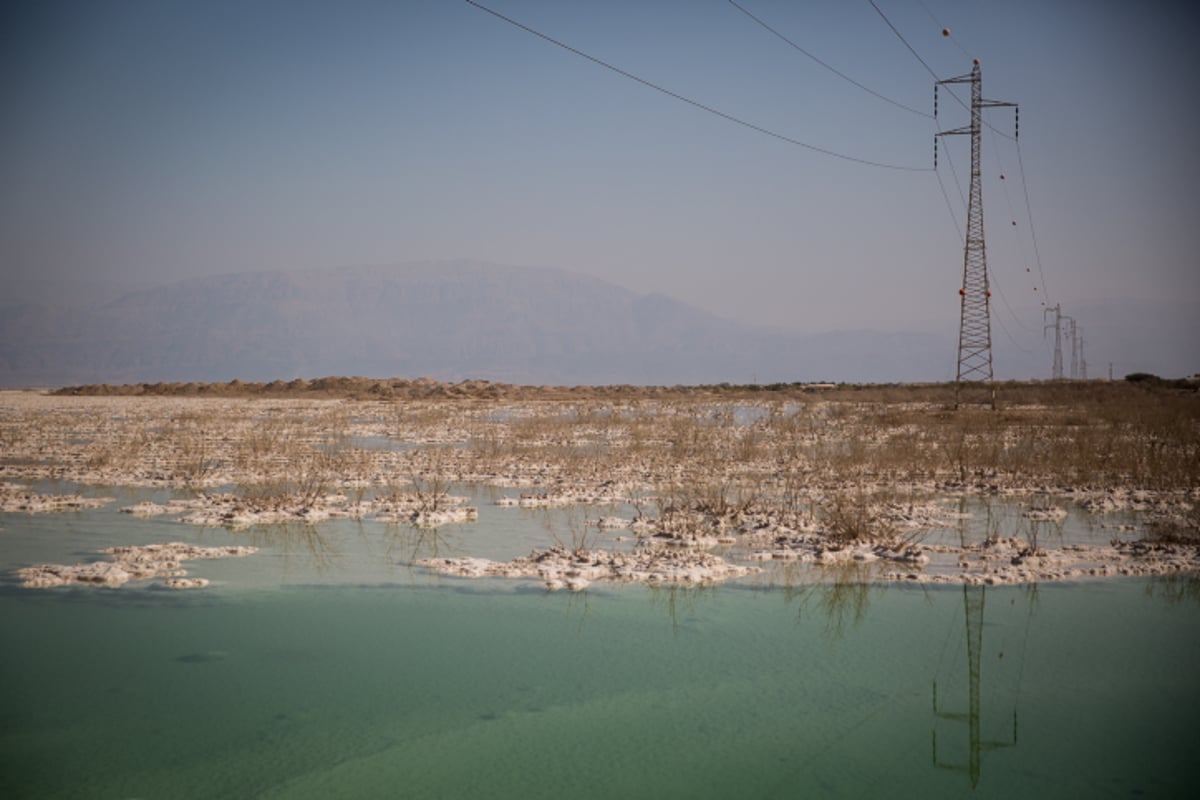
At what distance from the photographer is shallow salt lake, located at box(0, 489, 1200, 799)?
4.63 metres

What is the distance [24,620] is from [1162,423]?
2272 centimetres

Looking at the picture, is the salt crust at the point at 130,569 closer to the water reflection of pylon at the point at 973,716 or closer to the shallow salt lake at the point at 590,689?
the shallow salt lake at the point at 590,689

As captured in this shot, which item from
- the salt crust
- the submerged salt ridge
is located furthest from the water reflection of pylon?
the salt crust

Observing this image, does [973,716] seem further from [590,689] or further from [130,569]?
→ [130,569]

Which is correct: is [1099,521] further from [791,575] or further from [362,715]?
[362,715]

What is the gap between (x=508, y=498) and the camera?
13.0 metres

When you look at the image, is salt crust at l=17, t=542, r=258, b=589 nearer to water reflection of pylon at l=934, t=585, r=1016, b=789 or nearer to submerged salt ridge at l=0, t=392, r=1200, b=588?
submerged salt ridge at l=0, t=392, r=1200, b=588

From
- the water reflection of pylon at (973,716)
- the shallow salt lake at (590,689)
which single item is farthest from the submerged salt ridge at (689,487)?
the water reflection of pylon at (973,716)

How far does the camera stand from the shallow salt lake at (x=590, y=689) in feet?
15.2

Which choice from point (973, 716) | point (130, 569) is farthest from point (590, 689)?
point (130, 569)

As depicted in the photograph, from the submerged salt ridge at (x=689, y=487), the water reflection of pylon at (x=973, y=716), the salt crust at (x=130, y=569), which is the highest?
the submerged salt ridge at (x=689, y=487)

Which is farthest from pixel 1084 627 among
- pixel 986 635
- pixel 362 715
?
pixel 362 715

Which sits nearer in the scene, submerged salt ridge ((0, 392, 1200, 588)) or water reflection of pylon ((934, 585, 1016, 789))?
water reflection of pylon ((934, 585, 1016, 789))

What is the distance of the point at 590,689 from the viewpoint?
A: 5.78 metres
